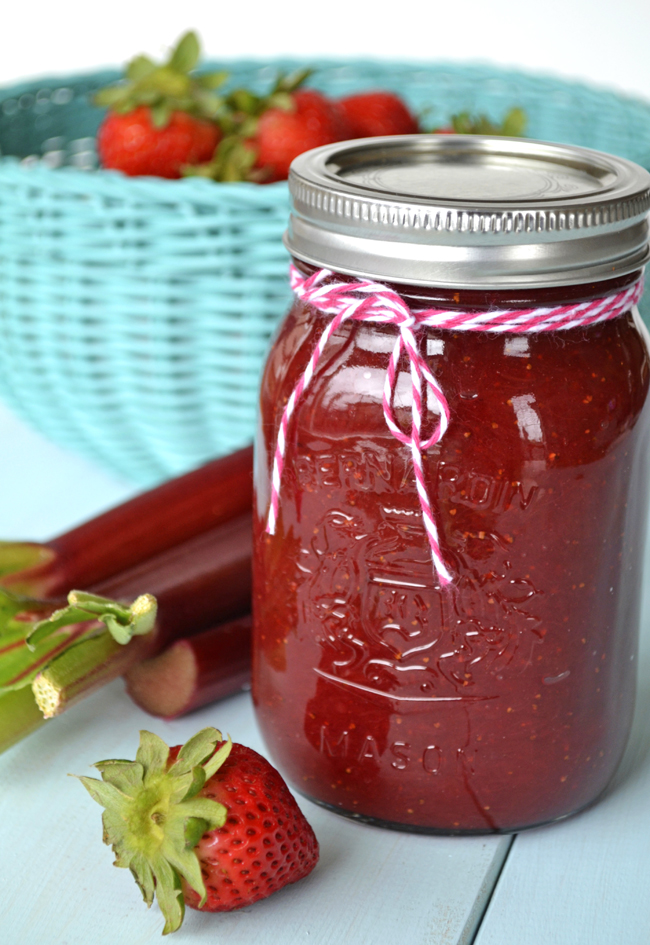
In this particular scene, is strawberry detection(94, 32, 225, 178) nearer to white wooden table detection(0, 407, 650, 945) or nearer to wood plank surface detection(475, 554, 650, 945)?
white wooden table detection(0, 407, 650, 945)

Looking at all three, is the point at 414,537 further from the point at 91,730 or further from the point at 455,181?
the point at 91,730

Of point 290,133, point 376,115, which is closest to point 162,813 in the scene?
point 290,133

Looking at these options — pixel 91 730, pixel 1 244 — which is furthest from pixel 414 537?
pixel 1 244

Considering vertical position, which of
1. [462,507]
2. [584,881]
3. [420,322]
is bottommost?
[584,881]

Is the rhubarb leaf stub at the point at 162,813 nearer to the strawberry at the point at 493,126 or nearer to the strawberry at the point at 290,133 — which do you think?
the strawberry at the point at 290,133

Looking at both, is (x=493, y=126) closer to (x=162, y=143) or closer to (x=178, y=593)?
(x=162, y=143)

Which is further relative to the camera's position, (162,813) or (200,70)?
(200,70)
